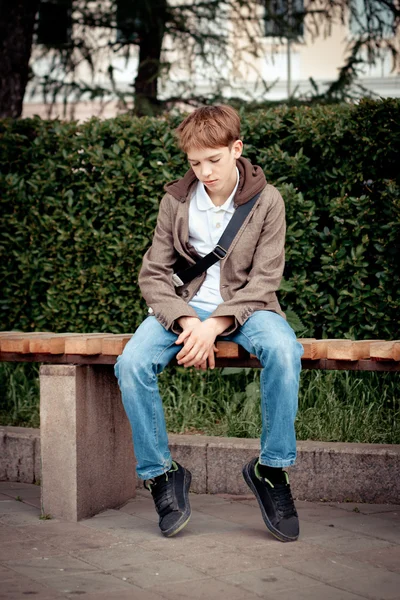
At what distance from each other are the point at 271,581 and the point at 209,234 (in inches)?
64.4

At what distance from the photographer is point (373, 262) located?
17.9 ft

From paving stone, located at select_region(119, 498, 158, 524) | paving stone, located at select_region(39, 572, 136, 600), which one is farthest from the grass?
paving stone, located at select_region(39, 572, 136, 600)

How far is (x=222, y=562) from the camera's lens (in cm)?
346

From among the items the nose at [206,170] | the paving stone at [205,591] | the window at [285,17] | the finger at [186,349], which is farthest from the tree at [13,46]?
the paving stone at [205,591]

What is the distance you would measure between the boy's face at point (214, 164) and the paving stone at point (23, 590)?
1.86 meters

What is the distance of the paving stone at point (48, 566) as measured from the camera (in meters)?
3.33

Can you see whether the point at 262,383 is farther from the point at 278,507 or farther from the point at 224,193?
the point at 224,193

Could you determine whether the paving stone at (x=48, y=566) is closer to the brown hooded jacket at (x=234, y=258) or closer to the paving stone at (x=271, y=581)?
the paving stone at (x=271, y=581)

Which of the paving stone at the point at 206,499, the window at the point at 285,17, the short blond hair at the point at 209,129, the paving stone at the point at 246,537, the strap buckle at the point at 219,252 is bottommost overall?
the paving stone at the point at 206,499

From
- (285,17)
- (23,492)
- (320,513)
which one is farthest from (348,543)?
(285,17)

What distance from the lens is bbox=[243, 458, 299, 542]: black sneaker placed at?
3752 mm

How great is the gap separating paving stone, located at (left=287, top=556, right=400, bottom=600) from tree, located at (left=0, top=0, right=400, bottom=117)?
6280 mm

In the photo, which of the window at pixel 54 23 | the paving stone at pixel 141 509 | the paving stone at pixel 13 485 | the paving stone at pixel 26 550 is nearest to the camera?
the paving stone at pixel 26 550

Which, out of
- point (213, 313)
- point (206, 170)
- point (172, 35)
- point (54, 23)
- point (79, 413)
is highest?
point (54, 23)
